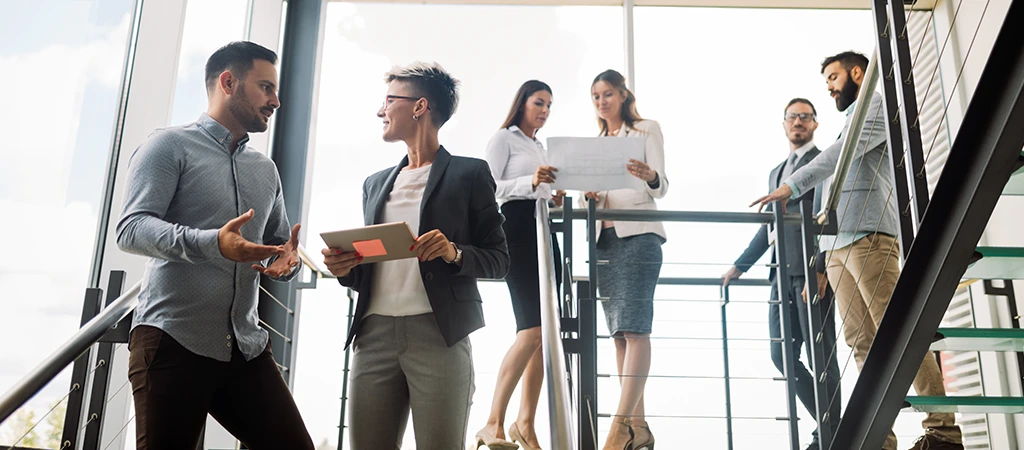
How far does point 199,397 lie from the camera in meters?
1.89

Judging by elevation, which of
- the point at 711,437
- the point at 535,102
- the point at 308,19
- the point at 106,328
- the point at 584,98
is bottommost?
the point at 711,437

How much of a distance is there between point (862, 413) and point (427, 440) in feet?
3.76

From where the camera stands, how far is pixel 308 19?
5.47 metres

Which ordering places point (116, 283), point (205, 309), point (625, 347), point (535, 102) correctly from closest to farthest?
1. point (205, 309)
2. point (116, 283)
3. point (625, 347)
4. point (535, 102)

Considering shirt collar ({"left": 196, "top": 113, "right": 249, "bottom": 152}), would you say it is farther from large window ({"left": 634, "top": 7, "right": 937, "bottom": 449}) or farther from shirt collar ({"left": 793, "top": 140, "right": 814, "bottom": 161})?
large window ({"left": 634, "top": 7, "right": 937, "bottom": 449})

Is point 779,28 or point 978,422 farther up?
point 779,28

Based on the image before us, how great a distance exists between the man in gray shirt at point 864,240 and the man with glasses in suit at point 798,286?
0.29ft

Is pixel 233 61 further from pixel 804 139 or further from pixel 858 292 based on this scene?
pixel 804 139

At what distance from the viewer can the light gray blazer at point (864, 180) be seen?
119 inches

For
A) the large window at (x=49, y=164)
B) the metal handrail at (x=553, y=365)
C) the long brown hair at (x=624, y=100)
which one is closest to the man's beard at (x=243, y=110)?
the metal handrail at (x=553, y=365)

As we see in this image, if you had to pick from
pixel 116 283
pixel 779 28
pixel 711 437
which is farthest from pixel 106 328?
pixel 779 28

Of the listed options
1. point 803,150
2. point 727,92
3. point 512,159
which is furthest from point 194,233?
point 727,92

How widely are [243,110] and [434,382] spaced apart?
0.81 m

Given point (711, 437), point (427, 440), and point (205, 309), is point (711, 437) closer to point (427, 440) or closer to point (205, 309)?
point (427, 440)
